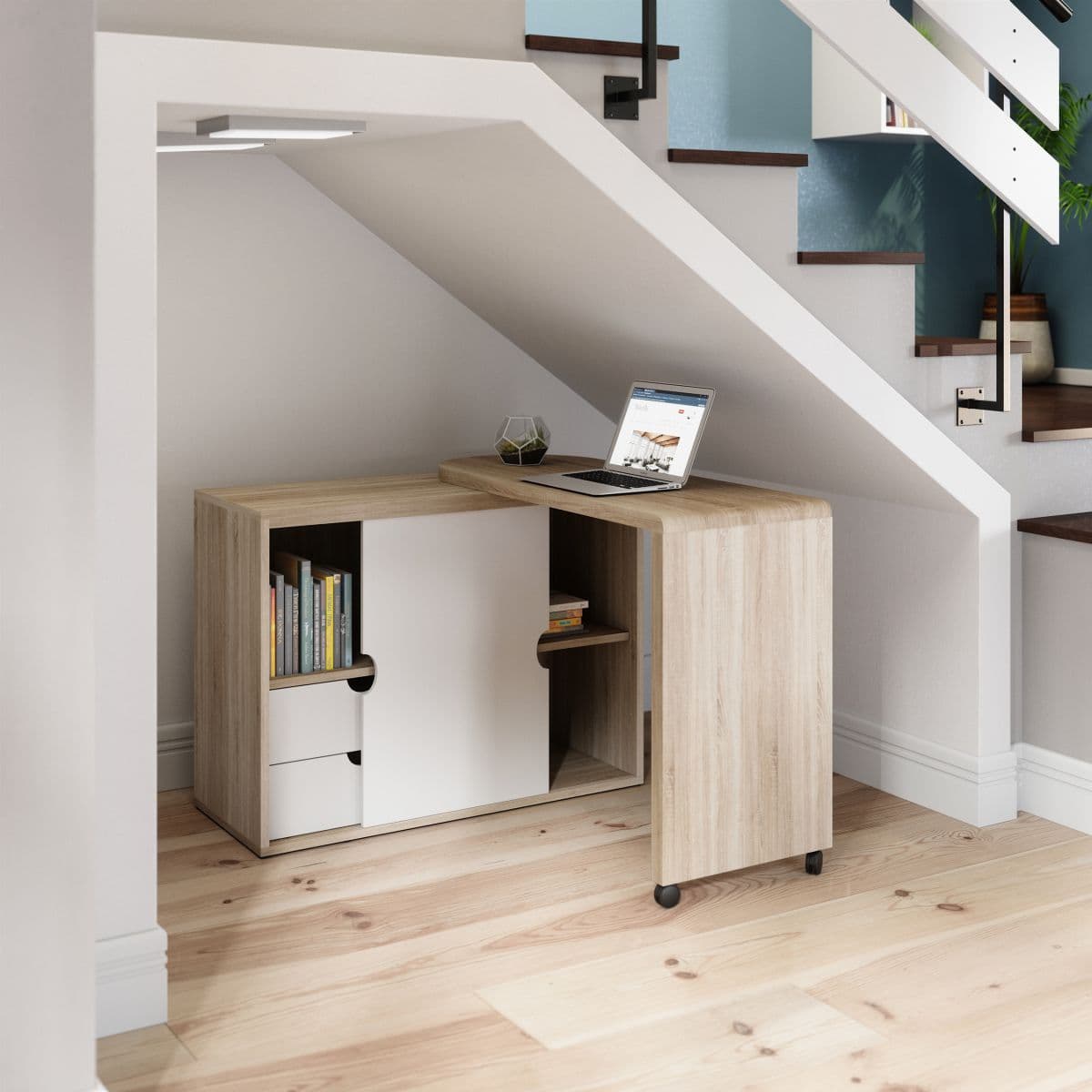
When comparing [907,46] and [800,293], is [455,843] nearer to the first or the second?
[800,293]

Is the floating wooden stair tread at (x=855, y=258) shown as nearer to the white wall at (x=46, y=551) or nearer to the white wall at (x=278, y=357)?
the white wall at (x=278, y=357)

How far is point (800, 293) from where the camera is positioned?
263 cm

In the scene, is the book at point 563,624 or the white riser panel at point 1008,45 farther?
the book at point 563,624

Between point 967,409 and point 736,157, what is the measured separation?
761 mm

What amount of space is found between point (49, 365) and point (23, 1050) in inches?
33.0

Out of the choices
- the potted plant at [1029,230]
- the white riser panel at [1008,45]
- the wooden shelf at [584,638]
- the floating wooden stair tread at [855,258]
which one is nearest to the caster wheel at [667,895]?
the wooden shelf at [584,638]

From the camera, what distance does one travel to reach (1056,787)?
3.00 metres

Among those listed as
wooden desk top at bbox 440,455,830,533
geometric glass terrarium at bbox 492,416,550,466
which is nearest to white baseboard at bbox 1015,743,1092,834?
wooden desk top at bbox 440,455,830,533

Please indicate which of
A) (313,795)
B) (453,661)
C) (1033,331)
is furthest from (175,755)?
(1033,331)

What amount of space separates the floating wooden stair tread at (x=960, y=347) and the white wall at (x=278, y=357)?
3.76 ft

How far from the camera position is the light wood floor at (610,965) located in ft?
6.73

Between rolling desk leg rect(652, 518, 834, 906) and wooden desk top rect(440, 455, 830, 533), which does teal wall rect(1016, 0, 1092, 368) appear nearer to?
wooden desk top rect(440, 455, 830, 533)

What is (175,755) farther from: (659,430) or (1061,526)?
(1061,526)

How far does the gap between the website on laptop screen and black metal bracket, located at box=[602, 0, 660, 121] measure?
646mm
